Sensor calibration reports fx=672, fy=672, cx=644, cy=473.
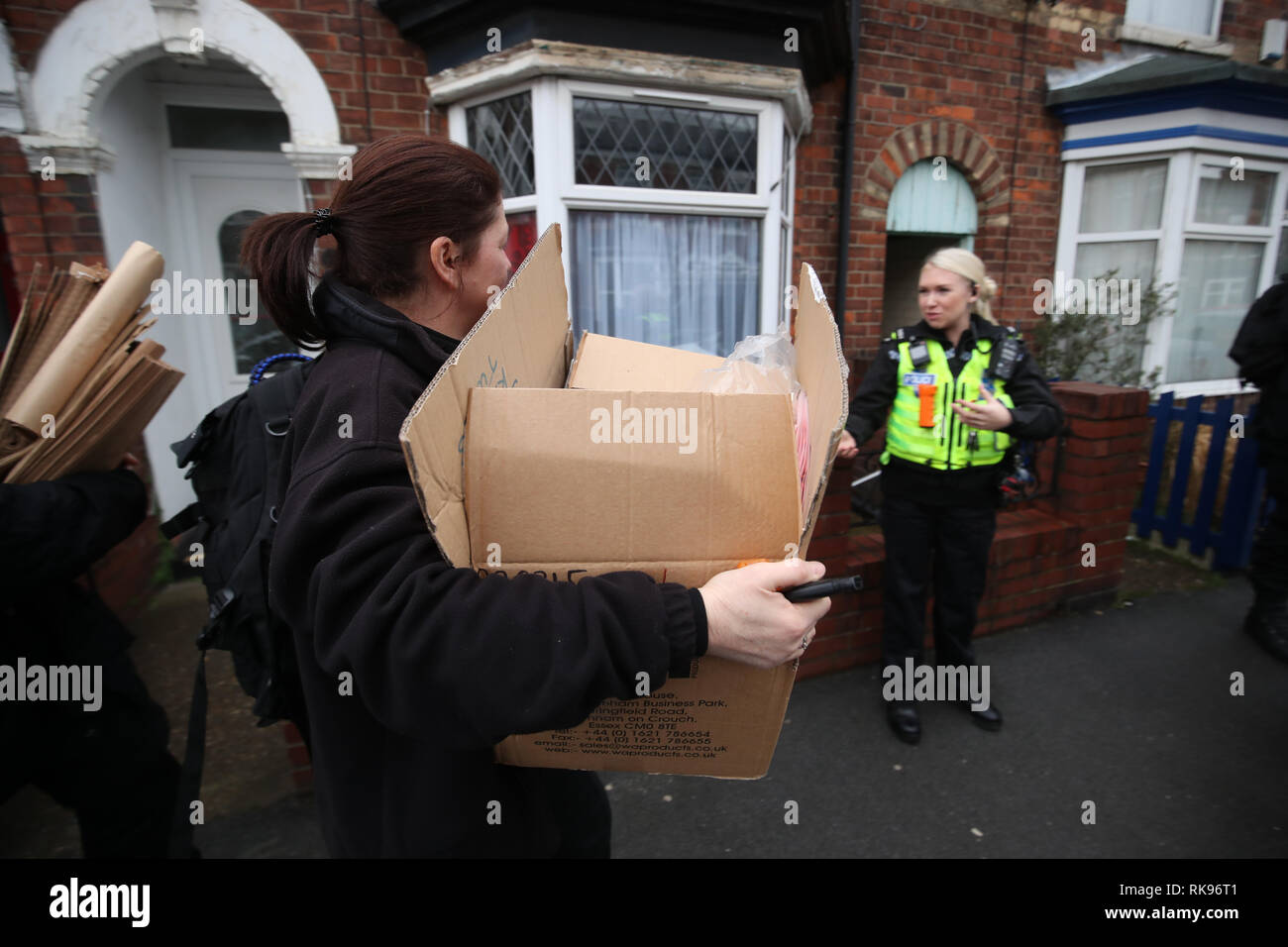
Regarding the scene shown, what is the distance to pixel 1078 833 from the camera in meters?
2.33

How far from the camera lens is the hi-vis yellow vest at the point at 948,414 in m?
2.67

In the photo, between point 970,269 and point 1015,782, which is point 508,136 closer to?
point 970,269

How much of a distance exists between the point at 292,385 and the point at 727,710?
3.72 feet

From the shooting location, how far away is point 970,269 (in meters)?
2.72

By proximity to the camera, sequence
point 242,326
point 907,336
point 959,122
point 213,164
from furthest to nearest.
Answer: point 959,122 → point 242,326 → point 213,164 → point 907,336

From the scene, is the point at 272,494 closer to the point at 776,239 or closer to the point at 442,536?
the point at 442,536

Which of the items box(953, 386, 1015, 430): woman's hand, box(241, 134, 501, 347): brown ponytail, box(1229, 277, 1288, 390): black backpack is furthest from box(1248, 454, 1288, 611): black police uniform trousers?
box(241, 134, 501, 347): brown ponytail

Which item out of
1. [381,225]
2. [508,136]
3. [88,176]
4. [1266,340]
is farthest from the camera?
[508,136]

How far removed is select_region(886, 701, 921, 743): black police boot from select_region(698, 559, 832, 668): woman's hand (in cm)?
224

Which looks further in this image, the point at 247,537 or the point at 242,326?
the point at 242,326

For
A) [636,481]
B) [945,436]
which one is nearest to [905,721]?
[945,436]

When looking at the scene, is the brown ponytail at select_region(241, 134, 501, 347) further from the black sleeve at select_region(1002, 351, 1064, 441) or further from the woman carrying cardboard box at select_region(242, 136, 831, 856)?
the black sleeve at select_region(1002, 351, 1064, 441)

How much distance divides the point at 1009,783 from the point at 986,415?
1.41 metres
